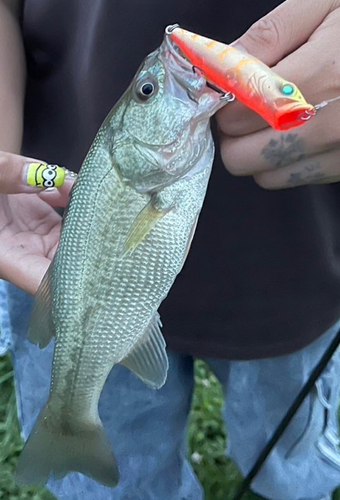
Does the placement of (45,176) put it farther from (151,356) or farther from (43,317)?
(151,356)

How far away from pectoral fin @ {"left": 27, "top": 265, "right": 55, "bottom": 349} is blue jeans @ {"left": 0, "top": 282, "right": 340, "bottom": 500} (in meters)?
0.37

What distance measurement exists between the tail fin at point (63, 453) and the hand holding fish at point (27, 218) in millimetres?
241

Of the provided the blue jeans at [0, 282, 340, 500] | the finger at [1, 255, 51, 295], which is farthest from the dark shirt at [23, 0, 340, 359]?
the finger at [1, 255, 51, 295]

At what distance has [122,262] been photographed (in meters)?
0.97

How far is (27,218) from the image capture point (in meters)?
1.34

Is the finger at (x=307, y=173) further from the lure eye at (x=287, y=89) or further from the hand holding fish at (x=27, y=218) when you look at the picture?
the hand holding fish at (x=27, y=218)

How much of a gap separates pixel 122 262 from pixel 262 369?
547mm

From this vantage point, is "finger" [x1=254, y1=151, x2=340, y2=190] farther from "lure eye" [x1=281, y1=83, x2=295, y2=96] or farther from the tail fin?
the tail fin

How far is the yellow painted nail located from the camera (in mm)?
1079

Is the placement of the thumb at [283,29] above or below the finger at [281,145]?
above

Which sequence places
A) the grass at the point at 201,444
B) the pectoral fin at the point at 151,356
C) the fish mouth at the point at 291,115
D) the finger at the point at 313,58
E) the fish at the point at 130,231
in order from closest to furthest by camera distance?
the fish mouth at the point at 291,115
the finger at the point at 313,58
the fish at the point at 130,231
the pectoral fin at the point at 151,356
the grass at the point at 201,444

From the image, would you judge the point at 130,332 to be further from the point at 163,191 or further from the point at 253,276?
the point at 253,276

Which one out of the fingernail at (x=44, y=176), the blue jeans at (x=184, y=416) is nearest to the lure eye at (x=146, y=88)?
the fingernail at (x=44, y=176)

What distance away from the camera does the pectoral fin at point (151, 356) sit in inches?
40.2
